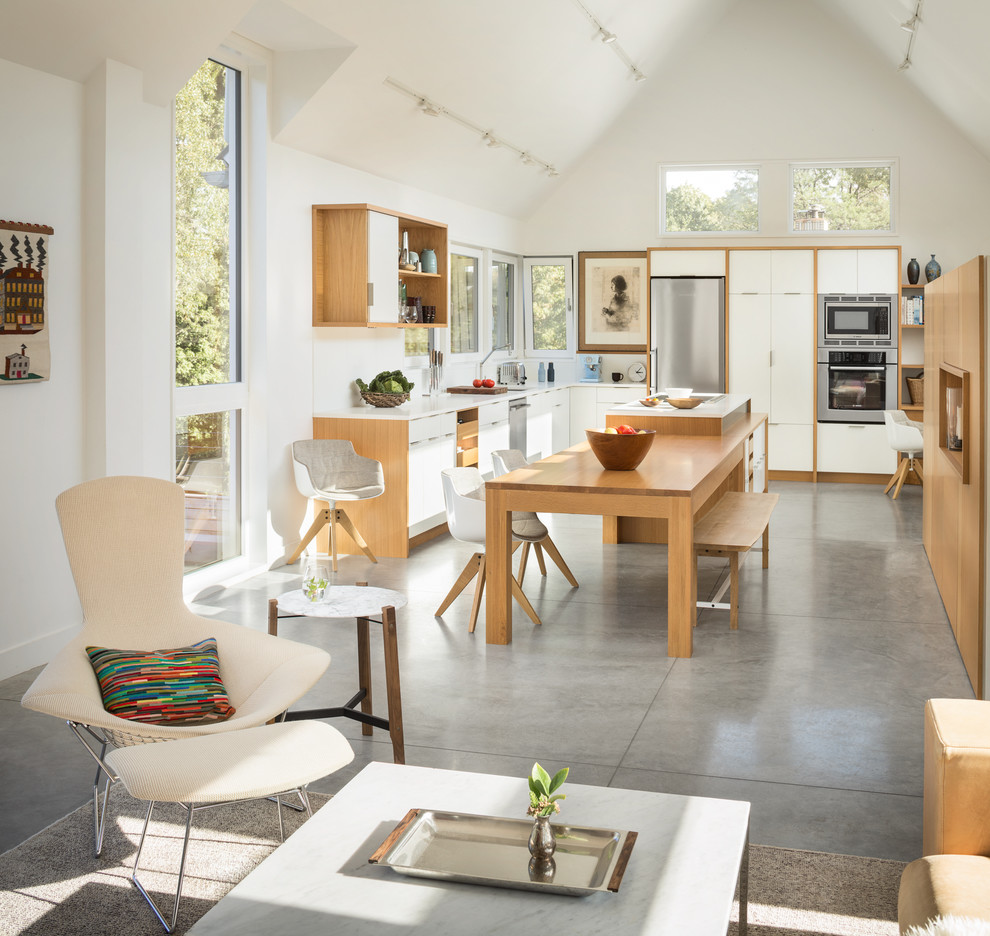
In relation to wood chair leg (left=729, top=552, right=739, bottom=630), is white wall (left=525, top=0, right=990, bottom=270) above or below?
above

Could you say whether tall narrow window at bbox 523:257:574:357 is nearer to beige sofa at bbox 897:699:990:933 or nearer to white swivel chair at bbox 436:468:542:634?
white swivel chair at bbox 436:468:542:634

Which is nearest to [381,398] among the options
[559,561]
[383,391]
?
[383,391]

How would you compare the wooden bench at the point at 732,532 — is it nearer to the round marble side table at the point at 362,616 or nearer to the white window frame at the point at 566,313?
the round marble side table at the point at 362,616

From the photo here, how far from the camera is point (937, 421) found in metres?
6.01

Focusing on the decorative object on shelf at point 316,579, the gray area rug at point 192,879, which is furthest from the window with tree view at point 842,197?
the gray area rug at point 192,879

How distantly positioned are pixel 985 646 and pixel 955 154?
26.2 ft

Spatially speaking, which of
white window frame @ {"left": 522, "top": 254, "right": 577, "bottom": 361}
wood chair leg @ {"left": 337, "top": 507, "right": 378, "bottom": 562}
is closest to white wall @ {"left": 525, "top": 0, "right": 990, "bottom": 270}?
white window frame @ {"left": 522, "top": 254, "right": 577, "bottom": 361}

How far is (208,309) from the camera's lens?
6195 millimetres

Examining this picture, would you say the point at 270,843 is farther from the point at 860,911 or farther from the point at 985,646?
the point at 985,646

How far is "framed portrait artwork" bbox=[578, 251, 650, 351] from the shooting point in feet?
38.1

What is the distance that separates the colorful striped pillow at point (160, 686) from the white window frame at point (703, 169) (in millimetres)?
9014

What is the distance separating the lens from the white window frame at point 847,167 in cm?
1077

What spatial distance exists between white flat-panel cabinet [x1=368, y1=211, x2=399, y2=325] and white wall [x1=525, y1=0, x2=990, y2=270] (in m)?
4.63

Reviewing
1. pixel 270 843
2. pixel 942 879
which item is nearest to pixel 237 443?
pixel 270 843
